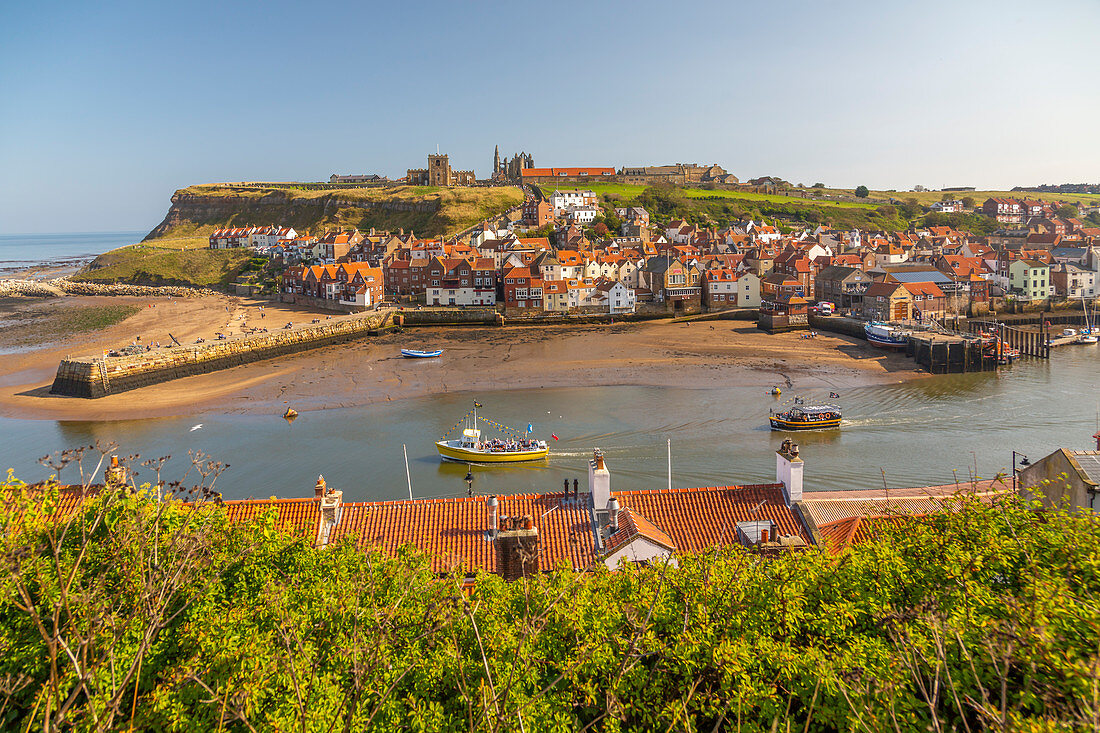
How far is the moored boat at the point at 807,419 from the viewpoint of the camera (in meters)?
33.2

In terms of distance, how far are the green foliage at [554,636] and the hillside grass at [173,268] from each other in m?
100

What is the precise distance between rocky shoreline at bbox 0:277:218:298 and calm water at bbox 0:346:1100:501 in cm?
6313

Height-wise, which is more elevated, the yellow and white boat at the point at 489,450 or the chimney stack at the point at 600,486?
the chimney stack at the point at 600,486

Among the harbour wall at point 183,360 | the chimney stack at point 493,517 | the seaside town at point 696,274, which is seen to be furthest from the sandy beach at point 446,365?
the chimney stack at point 493,517

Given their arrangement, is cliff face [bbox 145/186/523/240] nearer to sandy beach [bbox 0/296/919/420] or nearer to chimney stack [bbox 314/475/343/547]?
sandy beach [bbox 0/296/919/420]

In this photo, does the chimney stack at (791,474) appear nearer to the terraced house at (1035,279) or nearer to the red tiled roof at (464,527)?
the red tiled roof at (464,527)

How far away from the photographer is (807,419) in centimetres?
3350

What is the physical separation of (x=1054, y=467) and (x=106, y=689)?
15.2m

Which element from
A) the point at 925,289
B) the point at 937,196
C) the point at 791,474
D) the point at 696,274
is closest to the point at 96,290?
the point at 696,274

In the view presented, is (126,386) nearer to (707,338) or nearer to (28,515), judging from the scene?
(28,515)

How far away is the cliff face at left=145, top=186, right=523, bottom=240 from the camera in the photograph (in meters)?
120

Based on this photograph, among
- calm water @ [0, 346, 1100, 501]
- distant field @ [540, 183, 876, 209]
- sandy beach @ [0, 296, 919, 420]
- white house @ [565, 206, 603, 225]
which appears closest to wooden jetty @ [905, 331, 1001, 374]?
sandy beach @ [0, 296, 919, 420]

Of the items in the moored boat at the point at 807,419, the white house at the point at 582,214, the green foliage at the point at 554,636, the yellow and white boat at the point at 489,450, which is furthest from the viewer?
the white house at the point at 582,214

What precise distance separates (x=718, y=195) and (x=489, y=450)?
133801 mm
